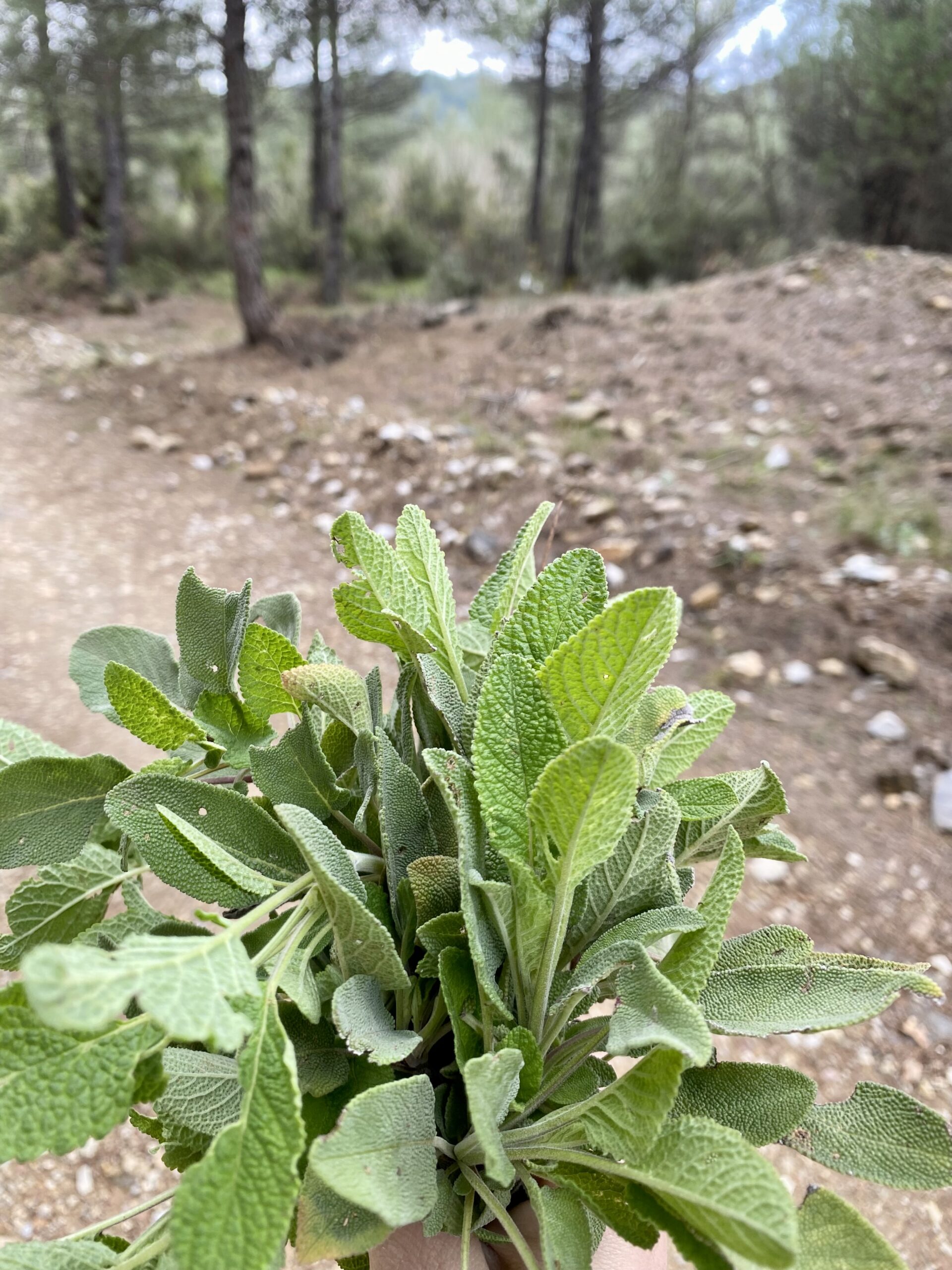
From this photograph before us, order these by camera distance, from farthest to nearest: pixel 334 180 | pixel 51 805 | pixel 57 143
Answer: pixel 57 143
pixel 334 180
pixel 51 805

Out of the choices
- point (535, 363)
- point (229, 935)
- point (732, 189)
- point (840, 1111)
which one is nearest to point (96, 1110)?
point (229, 935)

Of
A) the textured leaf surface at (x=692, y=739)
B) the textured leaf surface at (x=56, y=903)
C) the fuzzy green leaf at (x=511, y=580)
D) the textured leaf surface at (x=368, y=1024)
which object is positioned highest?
the fuzzy green leaf at (x=511, y=580)

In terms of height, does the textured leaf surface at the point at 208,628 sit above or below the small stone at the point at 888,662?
above

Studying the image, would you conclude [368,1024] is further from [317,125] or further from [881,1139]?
[317,125]

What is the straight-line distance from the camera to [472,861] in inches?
15.5

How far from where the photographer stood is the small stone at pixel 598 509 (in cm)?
253

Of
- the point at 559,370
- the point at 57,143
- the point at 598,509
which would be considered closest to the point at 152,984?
the point at 598,509

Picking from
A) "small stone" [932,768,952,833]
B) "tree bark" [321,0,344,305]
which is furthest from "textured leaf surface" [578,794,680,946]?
"tree bark" [321,0,344,305]

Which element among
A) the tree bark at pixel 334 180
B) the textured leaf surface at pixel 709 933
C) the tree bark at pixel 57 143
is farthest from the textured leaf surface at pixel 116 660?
the tree bark at pixel 57 143

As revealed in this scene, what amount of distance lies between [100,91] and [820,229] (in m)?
5.08

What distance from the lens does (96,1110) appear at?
1.03 ft

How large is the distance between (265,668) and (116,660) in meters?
0.13

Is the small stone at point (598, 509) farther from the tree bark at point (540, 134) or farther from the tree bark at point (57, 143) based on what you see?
the tree bark at point (57, 143)

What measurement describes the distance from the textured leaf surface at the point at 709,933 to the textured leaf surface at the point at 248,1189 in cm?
17
